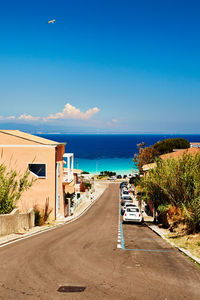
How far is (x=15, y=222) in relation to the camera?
1816cm

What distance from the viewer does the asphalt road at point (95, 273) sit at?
25.1 feet

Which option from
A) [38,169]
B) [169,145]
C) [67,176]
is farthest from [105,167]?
[38,169]

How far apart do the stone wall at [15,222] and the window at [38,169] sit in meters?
8.30

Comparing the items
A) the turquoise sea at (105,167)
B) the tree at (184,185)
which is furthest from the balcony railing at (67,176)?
the turquoise sea at (105,167)

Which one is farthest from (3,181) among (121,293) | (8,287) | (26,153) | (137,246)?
(121,293)

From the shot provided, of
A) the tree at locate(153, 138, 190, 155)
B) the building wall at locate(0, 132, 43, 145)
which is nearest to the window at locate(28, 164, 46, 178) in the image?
the building wall at locate(0, 132, 43, 145)

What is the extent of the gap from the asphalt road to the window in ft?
51.5

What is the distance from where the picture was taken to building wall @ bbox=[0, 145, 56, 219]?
28328 millimetres

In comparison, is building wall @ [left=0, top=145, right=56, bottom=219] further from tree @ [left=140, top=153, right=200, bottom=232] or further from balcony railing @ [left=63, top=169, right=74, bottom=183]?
tree @ [left=140, top=153, right=200, bottom=232]

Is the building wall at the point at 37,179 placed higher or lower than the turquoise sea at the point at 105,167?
higher

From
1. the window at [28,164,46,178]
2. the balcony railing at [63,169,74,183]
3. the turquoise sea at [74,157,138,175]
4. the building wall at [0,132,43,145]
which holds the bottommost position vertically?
the turquoise sea at [74,157,138,175]

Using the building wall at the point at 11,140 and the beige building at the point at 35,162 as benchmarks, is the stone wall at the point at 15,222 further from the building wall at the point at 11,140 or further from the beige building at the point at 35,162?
the building wall at the point at 11,140

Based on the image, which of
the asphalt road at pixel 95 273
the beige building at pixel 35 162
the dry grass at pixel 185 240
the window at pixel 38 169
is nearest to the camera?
Answer: the asphalt road at pixel 95 273

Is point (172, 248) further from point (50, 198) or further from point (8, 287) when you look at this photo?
point (50, 198)
